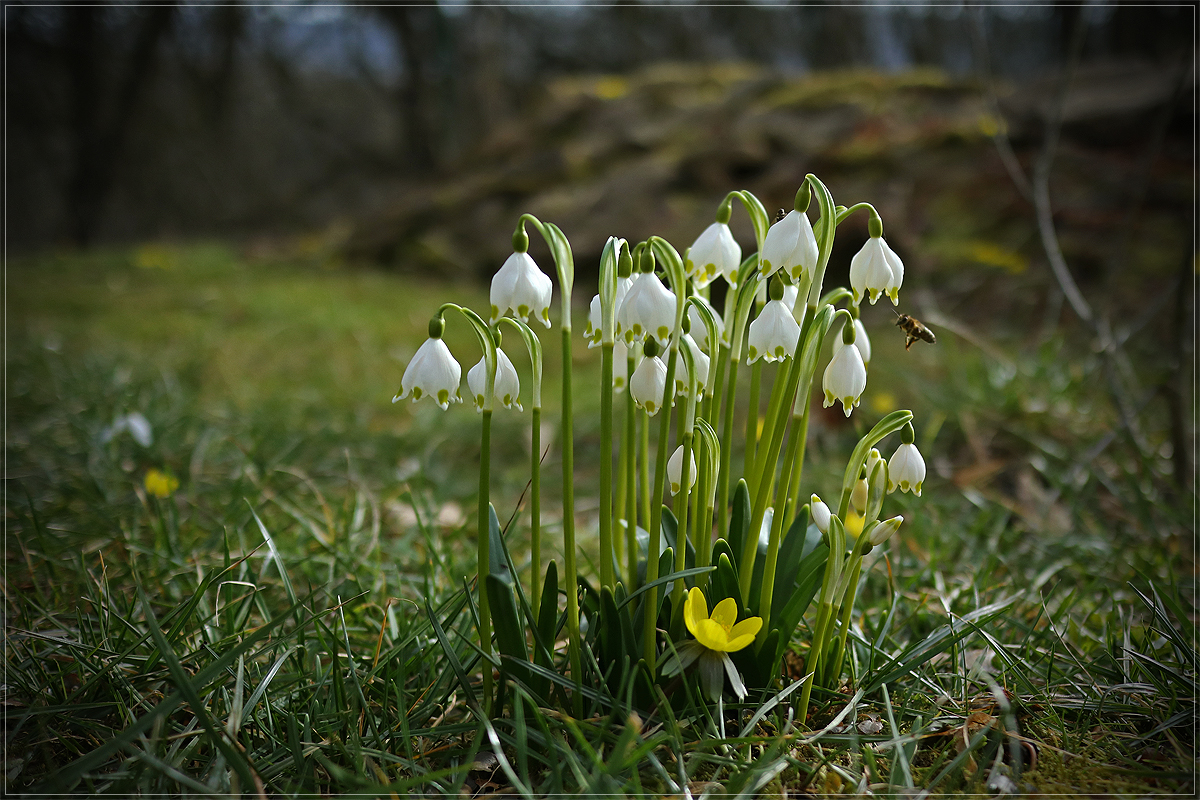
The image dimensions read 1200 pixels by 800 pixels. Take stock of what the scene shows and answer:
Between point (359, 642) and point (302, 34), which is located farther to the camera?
point (302, 34)

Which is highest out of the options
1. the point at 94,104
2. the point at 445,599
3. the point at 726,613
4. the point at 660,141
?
the point at 94,104

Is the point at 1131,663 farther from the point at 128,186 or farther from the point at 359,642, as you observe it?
the point at 128,186

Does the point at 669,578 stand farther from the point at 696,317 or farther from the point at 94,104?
the point at 94,104

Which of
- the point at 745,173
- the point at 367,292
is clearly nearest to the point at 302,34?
the point at 367,292

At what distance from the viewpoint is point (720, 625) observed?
93 cm

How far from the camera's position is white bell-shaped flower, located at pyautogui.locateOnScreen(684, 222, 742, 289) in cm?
A: 90

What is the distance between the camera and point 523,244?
2.77 ft

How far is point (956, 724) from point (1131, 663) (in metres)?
0.36

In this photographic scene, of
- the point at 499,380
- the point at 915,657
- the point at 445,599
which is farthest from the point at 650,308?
the point at 445,599

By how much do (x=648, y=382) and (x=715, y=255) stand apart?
0.19 m

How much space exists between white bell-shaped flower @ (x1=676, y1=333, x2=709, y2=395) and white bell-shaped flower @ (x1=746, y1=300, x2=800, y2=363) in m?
0.08

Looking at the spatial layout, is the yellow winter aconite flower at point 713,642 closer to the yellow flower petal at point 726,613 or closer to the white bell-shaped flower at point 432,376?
the yellow flower petal at point 726,613

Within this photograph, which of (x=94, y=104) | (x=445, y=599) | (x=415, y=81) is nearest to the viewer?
(x=445, y=599)

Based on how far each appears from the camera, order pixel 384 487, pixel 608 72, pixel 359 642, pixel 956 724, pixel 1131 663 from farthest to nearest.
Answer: pixel 608 72, pixel 384 487, pixel 359 642, pixel 1131 663, pixel 956 724
